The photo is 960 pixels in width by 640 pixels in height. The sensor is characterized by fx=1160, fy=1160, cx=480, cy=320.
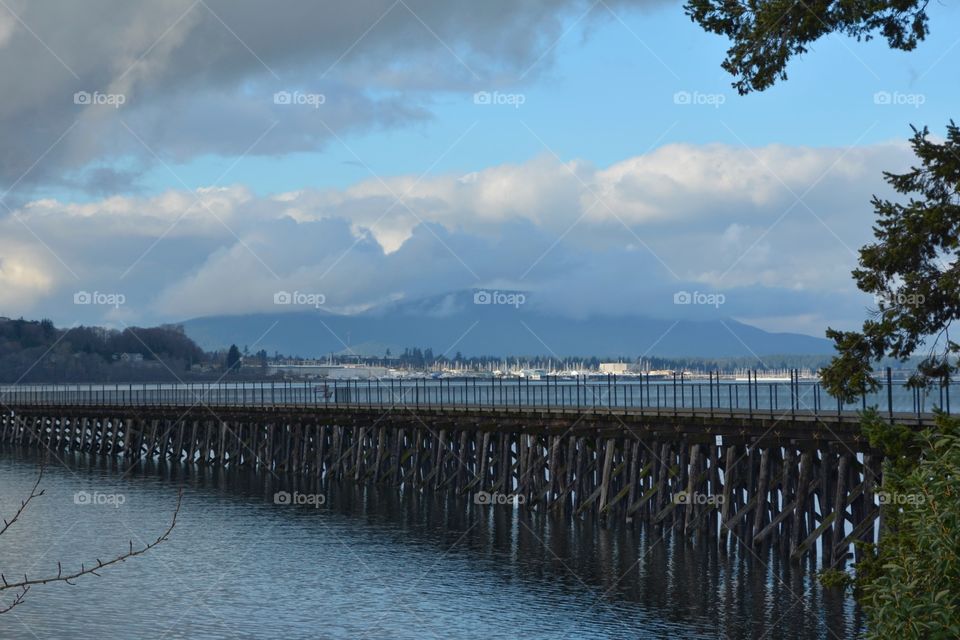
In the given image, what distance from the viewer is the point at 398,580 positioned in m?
31.8

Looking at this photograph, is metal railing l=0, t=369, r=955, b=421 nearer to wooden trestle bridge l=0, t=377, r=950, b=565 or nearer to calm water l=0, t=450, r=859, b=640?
wooden trestle bridge l=0, t=377, r=950, b=565

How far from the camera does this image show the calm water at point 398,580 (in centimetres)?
2609

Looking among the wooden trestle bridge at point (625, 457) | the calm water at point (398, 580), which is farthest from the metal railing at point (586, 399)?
the calm water at point (398, 580)

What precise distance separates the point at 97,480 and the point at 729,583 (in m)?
43.1

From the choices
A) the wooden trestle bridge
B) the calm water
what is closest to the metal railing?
the wooden trestle bridge

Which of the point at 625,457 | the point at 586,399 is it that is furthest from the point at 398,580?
the point at 586,399

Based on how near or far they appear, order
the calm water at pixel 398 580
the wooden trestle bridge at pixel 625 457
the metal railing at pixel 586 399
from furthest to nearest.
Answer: the metal railing at pixel 586 399 → the wooden trestle bridge at pixel 625 457 → the calm water at pixel 398 580

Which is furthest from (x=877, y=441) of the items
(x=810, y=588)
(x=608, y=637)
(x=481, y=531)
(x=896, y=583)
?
(x=481, y=531)

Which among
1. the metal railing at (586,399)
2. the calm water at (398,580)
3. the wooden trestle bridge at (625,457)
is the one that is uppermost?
the metal railing at (586,399)

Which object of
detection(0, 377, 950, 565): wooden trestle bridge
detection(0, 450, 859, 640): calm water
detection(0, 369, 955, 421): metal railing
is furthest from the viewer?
detection(0, 369, 955, 421): metal railing

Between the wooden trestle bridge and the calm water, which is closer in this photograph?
the calm water

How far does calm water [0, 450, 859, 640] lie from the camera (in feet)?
85.6

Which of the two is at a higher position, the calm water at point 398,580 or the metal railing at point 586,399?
the metal railing at point 586,399

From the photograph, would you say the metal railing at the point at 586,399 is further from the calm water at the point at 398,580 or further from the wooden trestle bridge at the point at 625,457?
the calm water at the point at 398,580
